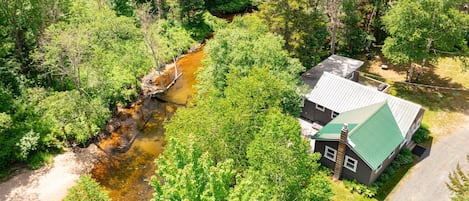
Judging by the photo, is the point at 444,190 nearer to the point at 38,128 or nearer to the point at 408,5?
the point at 408,5

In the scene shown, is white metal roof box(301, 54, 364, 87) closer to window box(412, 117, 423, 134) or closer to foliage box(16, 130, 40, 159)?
window box(412, 117, 423, 134)

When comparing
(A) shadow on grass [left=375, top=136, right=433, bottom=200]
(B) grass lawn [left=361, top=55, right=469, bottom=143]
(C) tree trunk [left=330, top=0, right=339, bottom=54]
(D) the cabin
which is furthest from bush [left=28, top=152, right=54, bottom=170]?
(B) grass lawn [left=361, top=55, right=469, bottom=143]

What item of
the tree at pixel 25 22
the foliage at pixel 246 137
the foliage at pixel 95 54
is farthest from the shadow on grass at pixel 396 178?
the tree at pixel 25 22

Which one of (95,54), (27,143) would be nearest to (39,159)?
(27,143)

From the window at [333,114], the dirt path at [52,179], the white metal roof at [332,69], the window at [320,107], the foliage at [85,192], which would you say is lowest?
the dirt path at [52,179]

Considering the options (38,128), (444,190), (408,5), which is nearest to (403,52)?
(408,5)

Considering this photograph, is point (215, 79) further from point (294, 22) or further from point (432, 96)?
point (432, 96)

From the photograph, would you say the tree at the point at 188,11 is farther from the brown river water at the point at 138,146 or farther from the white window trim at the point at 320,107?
the white window trim at the point at 320,107
